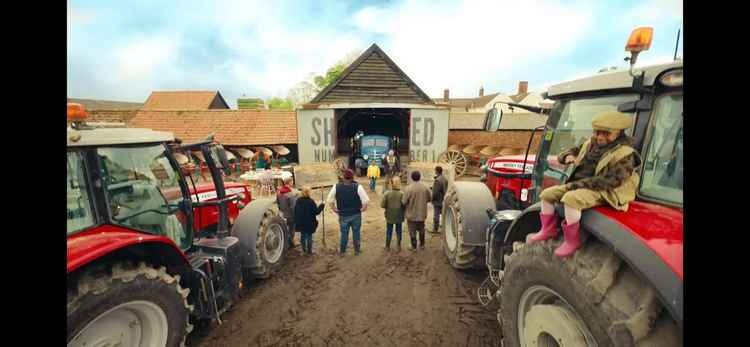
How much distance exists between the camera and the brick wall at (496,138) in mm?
16500

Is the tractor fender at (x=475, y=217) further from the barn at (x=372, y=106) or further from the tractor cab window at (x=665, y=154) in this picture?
the barn at (x=372, y=106)

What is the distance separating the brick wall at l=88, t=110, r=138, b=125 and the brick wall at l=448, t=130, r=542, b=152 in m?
19.8

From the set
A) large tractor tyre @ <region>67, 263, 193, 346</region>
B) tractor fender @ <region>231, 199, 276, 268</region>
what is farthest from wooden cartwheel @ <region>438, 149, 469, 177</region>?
large tractor tyre @ <region>67, 263, 193, 346</region>

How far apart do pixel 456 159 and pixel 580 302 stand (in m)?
13.1

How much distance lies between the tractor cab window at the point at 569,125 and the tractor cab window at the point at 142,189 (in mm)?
4079

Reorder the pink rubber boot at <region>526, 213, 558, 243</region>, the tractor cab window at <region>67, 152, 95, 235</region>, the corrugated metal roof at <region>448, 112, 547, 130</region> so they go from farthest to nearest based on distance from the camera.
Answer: the corrugated metal roof at <region>448, 112, 547, 130</region> < the tractor cab window at <region>67, 152, 95, 235</region> < the pink rubber boot at <region>526, 213, 558, 243</region>

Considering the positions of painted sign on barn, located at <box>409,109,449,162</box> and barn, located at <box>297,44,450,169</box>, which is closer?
barn, located at <box>297,44,450,169</box>

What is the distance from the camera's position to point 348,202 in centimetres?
509

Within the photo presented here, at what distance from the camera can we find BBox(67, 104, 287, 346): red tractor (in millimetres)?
2025

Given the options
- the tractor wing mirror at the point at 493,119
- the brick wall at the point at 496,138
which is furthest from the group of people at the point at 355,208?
Answer: the brick wall at the point at 496,138

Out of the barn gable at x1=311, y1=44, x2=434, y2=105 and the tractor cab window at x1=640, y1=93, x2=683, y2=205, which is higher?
the barn gable at x1=311, y1=44, x2=434, y2=105

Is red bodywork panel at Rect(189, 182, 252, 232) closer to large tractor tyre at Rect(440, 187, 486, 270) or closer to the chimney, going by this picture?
large tractor tyre at Rect(440, 187, 486, 270)

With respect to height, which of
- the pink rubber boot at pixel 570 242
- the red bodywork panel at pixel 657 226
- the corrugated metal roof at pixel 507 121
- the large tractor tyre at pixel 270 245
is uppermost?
the corrugated metal roof at pixel 507 121
